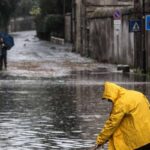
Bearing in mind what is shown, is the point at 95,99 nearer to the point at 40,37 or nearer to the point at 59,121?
the point at 59,121

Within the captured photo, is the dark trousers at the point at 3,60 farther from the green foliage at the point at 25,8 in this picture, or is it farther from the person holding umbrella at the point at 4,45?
the green foliage at the point at 25,8

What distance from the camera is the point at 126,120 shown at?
789cm

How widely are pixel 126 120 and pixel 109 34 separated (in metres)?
32.6

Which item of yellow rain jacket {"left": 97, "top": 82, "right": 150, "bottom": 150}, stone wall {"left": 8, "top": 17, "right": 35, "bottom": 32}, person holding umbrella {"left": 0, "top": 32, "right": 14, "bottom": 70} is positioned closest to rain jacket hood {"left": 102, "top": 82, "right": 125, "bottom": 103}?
yellow rain jacket {"left": 97, "top": 82, "right": 150, "bottom": 150}

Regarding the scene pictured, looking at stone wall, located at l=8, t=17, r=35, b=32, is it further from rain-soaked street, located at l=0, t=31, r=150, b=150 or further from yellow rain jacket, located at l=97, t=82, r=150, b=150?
yellow rain jacket, located at l=97, t=82, r=150, b=150

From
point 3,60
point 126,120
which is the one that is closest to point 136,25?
point 3,60

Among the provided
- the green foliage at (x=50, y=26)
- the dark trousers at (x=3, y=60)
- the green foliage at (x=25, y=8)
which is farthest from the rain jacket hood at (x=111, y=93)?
the green foliage at (x=25, y=8)

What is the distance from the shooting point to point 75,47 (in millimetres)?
53750

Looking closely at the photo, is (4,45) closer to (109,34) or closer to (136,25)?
(136,25)

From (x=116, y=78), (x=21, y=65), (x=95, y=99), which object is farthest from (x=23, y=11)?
(x=95, y=99)

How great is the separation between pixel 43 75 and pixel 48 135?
1673 centimetres

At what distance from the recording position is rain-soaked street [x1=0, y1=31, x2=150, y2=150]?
12297 millimetres

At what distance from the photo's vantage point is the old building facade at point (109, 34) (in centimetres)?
3278

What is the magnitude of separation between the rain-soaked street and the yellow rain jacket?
3438 mm
